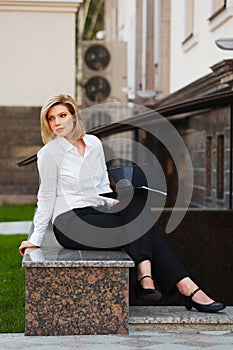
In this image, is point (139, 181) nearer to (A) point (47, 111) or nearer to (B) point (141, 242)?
(B) point (141, 242)

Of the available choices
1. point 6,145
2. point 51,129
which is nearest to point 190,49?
point 6,145

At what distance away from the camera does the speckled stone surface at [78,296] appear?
6680 millimetres

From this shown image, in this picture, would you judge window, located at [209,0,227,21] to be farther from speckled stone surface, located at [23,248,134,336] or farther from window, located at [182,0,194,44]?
speckled stone surface, located at [23,248,134,336]

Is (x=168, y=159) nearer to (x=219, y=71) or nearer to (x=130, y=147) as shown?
(x=130, y=147)

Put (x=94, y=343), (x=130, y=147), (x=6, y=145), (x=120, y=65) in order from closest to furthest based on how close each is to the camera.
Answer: (x=94, y=343)
(x=6, y=145)
(x=130, y=147)
(x=120, y=65)

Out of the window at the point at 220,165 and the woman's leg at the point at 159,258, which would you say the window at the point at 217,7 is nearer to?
the window at the point at 220,165

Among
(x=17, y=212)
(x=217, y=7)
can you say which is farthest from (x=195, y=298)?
(x=17, y=212)

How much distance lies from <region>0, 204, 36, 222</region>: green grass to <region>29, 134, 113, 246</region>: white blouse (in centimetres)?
1083

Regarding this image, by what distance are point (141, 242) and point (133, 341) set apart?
0.79 metres

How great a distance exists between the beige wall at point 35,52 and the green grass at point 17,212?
2974 mm

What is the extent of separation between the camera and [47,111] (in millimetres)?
7180

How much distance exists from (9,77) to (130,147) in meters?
3.59

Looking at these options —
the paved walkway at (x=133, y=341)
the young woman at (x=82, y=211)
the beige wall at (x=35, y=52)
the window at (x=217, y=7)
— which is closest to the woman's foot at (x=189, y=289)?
the young woman at (x=82, y=211)

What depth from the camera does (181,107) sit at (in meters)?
10.0
